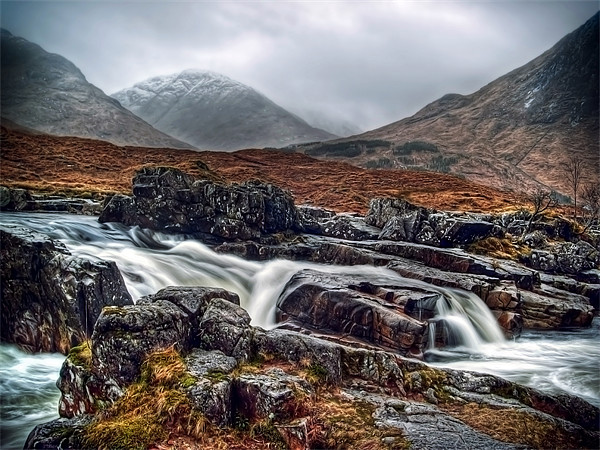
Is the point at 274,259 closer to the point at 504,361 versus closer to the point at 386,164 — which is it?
the point at 504,361

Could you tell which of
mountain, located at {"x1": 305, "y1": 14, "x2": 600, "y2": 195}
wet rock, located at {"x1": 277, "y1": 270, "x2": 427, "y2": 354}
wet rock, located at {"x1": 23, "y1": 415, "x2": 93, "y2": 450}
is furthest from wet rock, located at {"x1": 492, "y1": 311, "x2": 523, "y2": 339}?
mountain, located at {"x1": 305, "y1": 14, "x2": 600, "y2": 195}

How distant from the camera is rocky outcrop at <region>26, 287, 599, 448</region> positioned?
6.89 metres

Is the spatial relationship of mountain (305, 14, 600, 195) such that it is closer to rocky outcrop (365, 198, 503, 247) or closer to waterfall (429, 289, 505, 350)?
rocky outcrop (365, 198, 503, 247)

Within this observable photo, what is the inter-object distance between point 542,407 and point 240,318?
682cm

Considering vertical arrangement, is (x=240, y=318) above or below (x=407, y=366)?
above

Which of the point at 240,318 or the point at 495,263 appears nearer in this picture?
the point at 240,318

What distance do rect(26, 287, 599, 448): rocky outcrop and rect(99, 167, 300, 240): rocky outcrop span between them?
19.2 m

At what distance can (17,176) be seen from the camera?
51625 mm

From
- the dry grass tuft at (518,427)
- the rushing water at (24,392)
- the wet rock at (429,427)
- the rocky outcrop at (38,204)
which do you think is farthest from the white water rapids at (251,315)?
the wet rock at (429,427)

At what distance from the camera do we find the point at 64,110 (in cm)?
17175

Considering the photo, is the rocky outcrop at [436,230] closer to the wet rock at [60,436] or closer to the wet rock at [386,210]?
the wet rock at [386,210]

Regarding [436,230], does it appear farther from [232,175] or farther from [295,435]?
[232,175]

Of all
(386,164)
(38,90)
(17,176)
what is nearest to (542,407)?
(17,176)

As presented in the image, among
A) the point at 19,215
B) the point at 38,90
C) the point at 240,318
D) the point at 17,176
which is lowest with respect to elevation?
the point at 240,318
